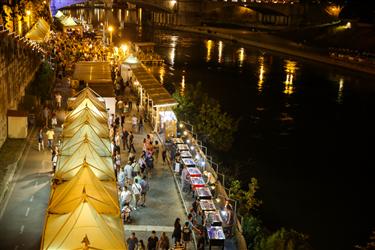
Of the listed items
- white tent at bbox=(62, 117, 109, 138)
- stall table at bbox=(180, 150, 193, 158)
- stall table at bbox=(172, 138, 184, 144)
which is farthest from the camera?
stall table at bbox=(172, 138, 184, 144)

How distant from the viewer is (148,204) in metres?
22.1

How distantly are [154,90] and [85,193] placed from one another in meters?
15.6

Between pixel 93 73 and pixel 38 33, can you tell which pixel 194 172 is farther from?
pixel 38 33

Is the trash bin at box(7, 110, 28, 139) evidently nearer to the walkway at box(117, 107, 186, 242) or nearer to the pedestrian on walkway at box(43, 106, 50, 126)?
the pedestrian on walkway at box(43, 106, 50, 126)

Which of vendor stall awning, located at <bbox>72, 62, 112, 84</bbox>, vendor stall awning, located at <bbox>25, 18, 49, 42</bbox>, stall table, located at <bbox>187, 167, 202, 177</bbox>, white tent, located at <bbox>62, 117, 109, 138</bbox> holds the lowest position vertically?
stall table, located at <bbox>187, 167, 202, 177</bbox>

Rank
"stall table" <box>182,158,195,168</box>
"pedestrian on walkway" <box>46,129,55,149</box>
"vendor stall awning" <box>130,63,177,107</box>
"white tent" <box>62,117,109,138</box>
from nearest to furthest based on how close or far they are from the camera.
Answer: "white tent" <box>62,117,109,138</box> < "stall table" <box>182,158,195,168</box> < "pedestrian on walkway" <box>46,129,55,149</box> < "vendor stall awning" <box>130,63,177,107</box>

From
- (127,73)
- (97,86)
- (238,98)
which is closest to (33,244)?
(97,86)

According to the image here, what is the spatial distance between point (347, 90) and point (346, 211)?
1326 inches

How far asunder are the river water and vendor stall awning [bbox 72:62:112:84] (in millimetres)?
8924

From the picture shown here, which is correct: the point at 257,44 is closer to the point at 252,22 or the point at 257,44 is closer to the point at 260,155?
the point at 252,22

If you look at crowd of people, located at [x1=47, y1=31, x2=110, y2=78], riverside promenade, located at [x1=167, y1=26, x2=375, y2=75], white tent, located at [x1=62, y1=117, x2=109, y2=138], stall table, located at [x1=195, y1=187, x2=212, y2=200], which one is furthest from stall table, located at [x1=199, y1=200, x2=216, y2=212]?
riverside promenade, located at [x1=167, y1=26, x2=375, y2=75]

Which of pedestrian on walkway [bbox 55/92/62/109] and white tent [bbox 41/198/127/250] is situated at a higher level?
white tent [bbox 41/198/127/250]

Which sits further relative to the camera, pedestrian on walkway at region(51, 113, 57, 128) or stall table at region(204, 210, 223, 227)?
pedestrian on walkway at region(51, 113, 57, 128)

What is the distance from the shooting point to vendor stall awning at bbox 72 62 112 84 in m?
34.4
